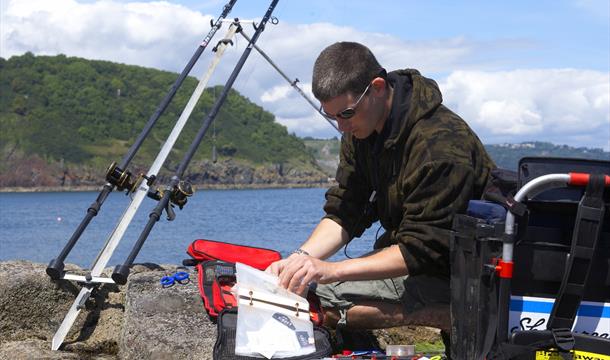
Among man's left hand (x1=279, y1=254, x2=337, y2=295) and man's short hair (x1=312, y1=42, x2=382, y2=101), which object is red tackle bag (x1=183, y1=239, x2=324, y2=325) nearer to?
man's left hand (x1=279, y1=254, x2=337, y2=295)

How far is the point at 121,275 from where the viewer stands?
5.63 metres

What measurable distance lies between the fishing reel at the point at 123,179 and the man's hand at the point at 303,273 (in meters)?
2.40

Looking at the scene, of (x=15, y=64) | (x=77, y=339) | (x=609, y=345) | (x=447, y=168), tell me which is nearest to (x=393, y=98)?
(x=447, y=168)

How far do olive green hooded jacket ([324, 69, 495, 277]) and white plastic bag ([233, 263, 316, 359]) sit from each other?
58cm

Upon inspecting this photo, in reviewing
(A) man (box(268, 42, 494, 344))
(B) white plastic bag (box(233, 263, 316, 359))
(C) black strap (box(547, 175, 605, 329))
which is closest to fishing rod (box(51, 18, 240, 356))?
(A) man (box(268, 42, 494, 344))

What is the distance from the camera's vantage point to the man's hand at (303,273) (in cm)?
400

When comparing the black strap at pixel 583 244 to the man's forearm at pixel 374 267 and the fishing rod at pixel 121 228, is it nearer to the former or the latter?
the man's forearm at pixel 374 267

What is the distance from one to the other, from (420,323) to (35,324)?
8.75 feet

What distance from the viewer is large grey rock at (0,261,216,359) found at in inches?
190

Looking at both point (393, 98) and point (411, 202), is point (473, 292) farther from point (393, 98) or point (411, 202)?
point (393, 98)

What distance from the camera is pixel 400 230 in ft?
13.8

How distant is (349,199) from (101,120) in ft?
387

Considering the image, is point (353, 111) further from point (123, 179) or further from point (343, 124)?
point (123, 179)

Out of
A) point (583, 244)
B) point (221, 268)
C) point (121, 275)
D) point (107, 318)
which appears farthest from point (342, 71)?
point (107, 318)
